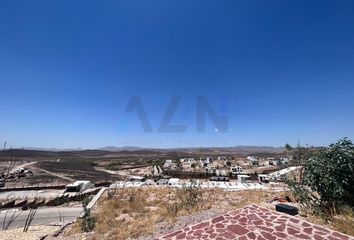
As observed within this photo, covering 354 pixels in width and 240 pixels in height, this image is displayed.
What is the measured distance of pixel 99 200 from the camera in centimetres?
1497

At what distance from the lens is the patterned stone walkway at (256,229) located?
401cm

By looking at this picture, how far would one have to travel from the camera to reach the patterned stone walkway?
4012mm

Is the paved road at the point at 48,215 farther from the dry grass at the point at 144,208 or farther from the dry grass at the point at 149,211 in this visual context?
the dry grass at the point at 144,208

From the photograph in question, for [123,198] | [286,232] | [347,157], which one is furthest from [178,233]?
[123,198]

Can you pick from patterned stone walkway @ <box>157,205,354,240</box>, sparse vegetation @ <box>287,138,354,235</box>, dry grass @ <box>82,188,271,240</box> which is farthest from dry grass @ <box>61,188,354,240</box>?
patterned stone walkway @ <box>157,205,354,240</box>

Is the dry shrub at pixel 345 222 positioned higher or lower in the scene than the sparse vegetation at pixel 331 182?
lower

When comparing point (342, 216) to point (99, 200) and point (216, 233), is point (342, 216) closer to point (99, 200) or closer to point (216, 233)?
point (216, 233)

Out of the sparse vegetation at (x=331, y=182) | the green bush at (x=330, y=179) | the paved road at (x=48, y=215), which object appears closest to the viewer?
the sparse vegetation at (x=331, y=182)

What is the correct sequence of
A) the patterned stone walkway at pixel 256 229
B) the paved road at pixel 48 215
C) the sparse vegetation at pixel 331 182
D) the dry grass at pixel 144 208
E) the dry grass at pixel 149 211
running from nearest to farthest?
the patterned stone walkway at pixel 256 229, the sparse vegetation at pixel 331 182, the dry grass at pixel 149 211, the dry grass at pixel 144 208, the paved road at pixel 48 215

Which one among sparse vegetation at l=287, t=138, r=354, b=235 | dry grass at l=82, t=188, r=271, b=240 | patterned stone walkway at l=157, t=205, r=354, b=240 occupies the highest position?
sparse vegetation at l=287, t=138, r=354, b=235

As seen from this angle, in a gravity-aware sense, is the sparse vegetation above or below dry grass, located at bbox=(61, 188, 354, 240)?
above

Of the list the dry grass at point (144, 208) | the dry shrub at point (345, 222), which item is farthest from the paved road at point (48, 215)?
the dry shrub at point (345, 222)

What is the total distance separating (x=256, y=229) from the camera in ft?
14.1

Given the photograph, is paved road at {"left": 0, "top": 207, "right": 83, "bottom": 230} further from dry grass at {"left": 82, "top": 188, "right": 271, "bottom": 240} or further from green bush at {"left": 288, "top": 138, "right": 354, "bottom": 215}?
green bush at {"left": 288, "top": 138, "right": 354, "bottom": 215}
